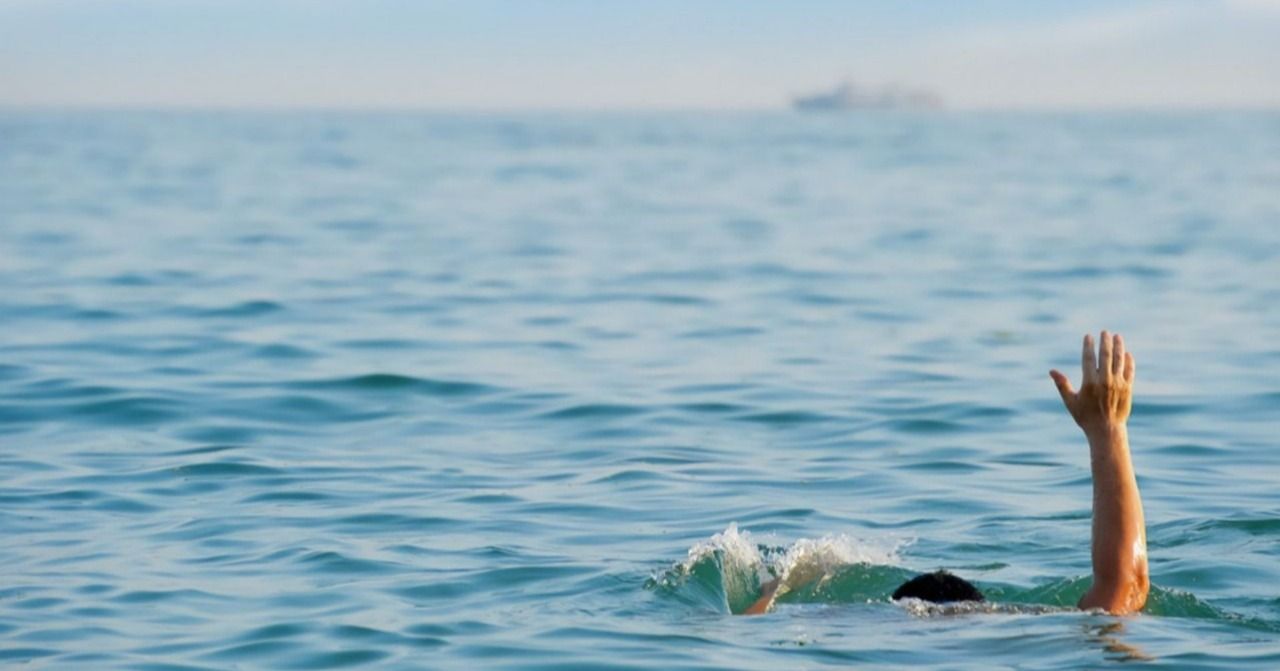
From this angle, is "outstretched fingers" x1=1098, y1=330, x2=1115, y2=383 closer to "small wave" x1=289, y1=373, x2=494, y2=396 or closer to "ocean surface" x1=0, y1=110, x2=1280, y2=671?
"ocean surface" x1=0, y1=110, x2=1280, y2=671

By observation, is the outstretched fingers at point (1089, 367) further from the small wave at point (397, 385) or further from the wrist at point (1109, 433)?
the small wave at point (397, 385)

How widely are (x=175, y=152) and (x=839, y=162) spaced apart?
22.9m

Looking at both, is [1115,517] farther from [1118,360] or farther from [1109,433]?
[1118,360]

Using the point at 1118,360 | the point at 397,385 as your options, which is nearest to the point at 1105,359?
the point at 1118,360

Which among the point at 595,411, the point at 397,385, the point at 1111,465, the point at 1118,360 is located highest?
the point at 1118,360

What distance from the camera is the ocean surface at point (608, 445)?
8594 mm

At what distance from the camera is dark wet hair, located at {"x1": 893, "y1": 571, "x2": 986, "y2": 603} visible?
27.7 ft

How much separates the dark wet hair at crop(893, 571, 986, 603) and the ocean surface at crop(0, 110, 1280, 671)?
71 mm

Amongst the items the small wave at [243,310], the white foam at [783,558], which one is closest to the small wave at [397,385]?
the small wave at [243,310]

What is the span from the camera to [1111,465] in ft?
26.7

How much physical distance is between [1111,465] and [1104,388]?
1.11 ft

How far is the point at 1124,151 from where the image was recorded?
7175 centimetres

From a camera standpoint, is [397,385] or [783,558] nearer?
[783,558]

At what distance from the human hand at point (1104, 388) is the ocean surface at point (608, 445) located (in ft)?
2.92
